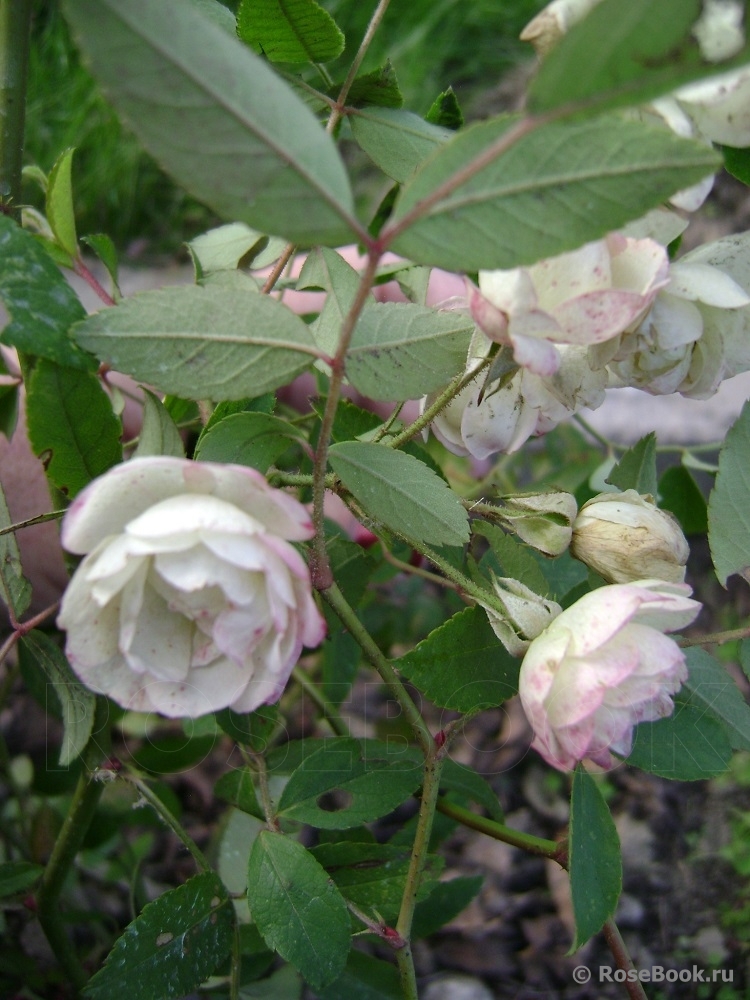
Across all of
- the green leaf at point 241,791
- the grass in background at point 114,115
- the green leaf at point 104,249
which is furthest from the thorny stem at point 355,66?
the grass in background at point 114,115

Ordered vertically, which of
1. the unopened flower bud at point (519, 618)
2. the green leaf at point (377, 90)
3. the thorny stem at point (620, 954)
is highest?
the green leaf at point (377, 90)

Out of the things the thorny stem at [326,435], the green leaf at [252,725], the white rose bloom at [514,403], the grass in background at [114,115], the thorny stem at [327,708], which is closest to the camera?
the thorny stem at [326,435]

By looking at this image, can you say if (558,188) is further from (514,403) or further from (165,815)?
(165,815)

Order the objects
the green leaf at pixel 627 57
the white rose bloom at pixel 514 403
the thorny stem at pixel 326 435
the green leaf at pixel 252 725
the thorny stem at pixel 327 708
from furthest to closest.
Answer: the thorny stem at pixel 327 708
the green leaf at pixel 252 725
the white rose bloom at pixel 514 403
the thorny stem at pixel 326 435
the green leaf at pixel 627 57

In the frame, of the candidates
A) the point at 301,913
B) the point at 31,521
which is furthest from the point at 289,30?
the point at 301,913

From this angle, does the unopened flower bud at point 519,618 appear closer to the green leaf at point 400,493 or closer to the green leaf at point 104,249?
the green leaf at point 400,493

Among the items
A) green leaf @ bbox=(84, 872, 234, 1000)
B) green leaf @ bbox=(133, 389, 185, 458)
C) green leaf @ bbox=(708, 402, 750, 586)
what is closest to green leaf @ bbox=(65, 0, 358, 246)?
green leaf @ bbox=(133, 389, 185, 458)
